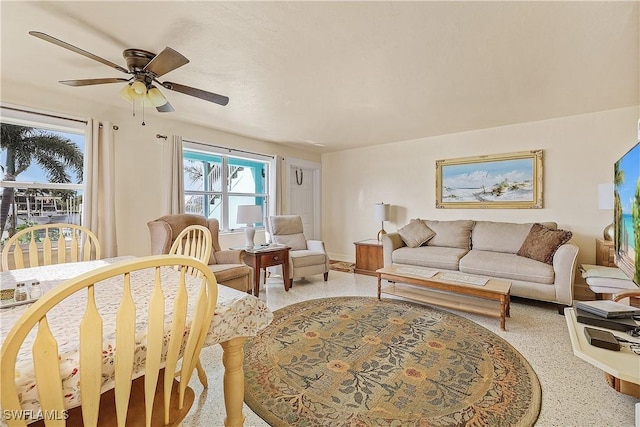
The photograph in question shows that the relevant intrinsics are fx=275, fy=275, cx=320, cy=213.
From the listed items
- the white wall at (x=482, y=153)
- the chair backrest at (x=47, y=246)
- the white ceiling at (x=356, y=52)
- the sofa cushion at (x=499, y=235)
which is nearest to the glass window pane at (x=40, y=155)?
the white ceiling at (x=356, y=52)

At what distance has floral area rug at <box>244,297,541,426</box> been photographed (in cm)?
151

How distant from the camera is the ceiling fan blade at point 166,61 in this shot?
159 centimetres

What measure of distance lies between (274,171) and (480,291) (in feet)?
12.0

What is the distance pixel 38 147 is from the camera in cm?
284

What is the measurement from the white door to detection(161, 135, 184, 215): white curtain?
218 cm

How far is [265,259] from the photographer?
3.58 meters

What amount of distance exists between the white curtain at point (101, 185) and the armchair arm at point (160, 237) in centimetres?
46

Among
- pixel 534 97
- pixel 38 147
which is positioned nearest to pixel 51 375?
pixel 38 147

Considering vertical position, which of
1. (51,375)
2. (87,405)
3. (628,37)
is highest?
(628,37)

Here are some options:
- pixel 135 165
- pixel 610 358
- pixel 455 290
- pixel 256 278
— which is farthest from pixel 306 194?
pixel 610 358

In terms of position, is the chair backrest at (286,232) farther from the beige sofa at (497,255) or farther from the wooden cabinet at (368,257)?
the beige sofa at (497,255)

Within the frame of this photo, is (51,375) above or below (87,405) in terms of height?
above

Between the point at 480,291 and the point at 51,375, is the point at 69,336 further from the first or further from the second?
the point at 480,291

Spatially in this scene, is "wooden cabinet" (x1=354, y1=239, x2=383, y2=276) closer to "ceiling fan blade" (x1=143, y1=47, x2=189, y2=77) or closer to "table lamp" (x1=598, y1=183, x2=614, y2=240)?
"table lamp" (x1=598, y1=183, x2=614, y2=240)
